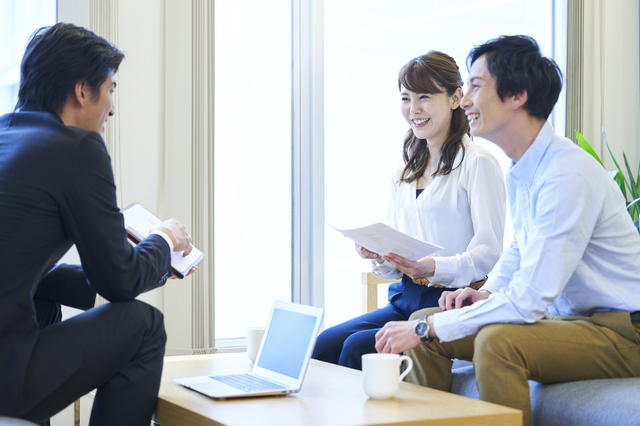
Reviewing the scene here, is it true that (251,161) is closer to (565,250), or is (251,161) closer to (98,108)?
(98,108)

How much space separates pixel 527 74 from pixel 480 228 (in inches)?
24.1

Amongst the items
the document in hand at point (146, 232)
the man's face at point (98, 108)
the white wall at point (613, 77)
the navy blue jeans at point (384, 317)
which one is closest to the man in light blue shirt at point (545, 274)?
the navy blue jeans at point (384, 317)

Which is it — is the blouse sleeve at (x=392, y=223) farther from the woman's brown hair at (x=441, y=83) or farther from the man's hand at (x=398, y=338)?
the man's hand at (x=398, y=338)

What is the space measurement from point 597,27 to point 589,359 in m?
3.11

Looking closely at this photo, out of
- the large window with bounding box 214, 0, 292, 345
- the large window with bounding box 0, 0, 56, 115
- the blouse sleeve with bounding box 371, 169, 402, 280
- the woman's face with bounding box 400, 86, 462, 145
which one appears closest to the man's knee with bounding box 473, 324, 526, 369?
the blouse sleeve with bounding box 371, 169, 402, 280

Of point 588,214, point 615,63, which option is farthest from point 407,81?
point 615,63

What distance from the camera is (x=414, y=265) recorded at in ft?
6.71

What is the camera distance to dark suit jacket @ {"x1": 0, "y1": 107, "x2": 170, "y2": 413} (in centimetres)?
124

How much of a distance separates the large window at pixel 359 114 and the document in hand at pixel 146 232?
181 centimetres

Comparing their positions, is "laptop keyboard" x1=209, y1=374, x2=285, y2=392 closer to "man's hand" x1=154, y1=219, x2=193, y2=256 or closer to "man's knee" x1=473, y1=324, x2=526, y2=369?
"man's hand" x1=154, y1=219, x2=193, y2=256

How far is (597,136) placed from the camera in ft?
13.1

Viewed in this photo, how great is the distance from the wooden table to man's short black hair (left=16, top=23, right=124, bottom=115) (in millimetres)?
727

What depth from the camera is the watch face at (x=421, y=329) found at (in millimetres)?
1523

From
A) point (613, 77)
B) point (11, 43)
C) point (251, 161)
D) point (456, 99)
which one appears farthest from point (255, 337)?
point (613, 77)
